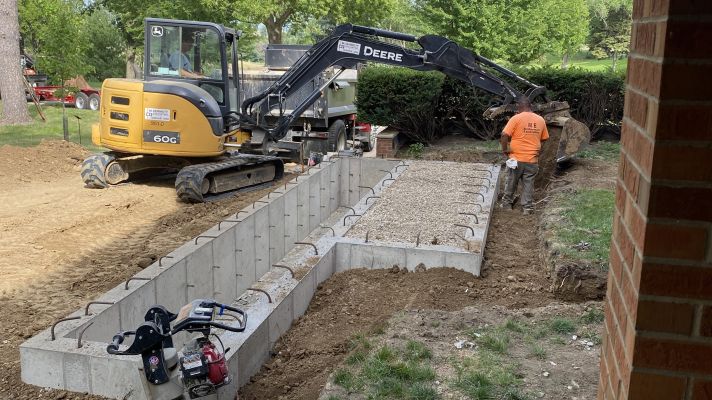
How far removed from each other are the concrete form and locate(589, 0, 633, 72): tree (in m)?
40.7

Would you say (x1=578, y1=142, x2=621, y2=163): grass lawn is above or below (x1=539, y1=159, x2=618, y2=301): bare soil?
above

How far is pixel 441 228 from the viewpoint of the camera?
8391 millimetres

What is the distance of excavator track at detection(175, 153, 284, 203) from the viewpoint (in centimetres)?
1139

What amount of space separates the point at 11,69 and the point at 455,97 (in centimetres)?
1253

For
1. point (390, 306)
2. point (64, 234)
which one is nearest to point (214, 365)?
point (390, 306)

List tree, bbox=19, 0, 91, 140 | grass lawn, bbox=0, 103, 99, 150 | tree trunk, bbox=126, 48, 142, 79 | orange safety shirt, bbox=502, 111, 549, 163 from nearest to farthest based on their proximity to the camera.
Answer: orange safety shirt, bbox=502, 111, 549, 163
grass lawn, bbox=0, 103, 99, 150
tree, bbox=19, 0, 91, 140
tree trunk, bbox=126, 48, 142, 79

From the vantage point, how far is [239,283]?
27.3 feet

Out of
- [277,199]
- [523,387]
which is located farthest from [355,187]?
[523,387]

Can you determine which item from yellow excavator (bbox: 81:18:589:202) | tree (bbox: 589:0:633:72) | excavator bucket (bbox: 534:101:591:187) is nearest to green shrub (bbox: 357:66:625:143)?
yellow excavator (bbox: 81:18:589:202)

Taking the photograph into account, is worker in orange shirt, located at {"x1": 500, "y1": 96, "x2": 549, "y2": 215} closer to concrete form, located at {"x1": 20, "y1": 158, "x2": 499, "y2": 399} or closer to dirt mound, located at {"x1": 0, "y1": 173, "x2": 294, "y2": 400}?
concrete form, located at {"x1": 20, "y1": 158, "x2": 499, "y2": 399}

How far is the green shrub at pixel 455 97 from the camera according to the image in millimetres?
15562

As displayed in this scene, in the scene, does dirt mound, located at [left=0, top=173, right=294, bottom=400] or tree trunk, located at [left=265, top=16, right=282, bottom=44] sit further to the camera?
tree trunk, located at [left=265, top=16, right=282, bottom=44]

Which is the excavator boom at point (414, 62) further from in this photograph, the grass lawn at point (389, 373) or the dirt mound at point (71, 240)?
the grass lawn at point (389, 373)

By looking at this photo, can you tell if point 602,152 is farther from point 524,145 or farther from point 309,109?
point 309,109
